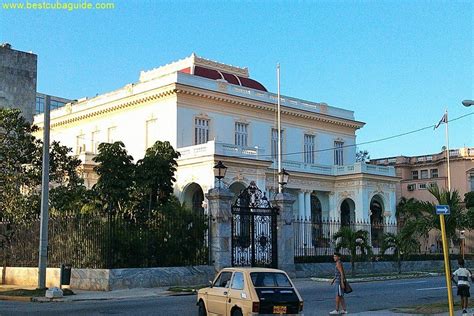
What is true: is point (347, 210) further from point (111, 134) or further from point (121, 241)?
point (121, 241)

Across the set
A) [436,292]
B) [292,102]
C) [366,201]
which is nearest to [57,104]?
[292,102]

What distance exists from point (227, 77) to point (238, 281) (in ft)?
144

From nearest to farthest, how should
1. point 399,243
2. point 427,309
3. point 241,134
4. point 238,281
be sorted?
1. point 238,281
2. point 427,309
3. point 399,243
4. point 241,134

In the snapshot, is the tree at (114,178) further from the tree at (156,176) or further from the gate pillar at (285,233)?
the gate pillar at (285,233)

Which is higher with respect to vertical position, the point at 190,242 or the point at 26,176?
the point at 26,176

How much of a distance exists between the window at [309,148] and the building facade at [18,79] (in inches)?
1079

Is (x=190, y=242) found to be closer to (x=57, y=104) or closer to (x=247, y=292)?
(x=247, y=292)

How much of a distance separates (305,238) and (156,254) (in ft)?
29.9

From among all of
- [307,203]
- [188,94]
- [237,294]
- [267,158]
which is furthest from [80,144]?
[237,294]

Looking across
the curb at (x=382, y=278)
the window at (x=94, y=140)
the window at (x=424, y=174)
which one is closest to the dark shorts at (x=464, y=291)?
the curb at (x=382, y=278)

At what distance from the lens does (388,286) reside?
26.4 meters

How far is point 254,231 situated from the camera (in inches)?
1117

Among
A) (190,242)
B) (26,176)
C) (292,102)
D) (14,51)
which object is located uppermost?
(14,51)

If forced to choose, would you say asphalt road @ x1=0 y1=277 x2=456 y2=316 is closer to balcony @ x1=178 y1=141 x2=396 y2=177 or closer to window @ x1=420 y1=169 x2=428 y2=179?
balcony @ x1=178 y1=141 x2=396 y2=177
